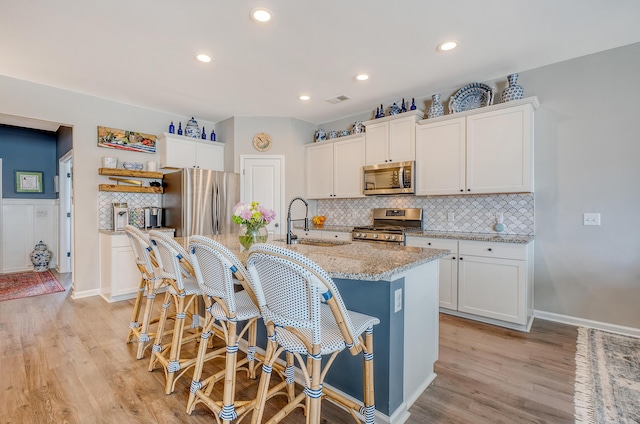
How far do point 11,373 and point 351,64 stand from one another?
3747 mm

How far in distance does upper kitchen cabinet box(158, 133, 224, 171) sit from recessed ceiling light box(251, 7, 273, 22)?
8.77 ft

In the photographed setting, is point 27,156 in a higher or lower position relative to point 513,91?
lower

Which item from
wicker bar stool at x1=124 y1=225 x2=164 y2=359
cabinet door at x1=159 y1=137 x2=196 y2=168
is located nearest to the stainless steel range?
wicker bar stool at x1=124 y1=225 x2=164 y2=359

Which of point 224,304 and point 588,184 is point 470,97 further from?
point 224,304

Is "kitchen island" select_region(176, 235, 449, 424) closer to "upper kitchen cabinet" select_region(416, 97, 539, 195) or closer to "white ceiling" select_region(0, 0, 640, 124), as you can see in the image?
"upper kitchen cabinet" select_region(416, 97, 539, 195)

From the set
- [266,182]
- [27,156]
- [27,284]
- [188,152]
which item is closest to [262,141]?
[266,182]

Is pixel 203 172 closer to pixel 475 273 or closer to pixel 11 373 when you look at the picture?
pixel 11 373

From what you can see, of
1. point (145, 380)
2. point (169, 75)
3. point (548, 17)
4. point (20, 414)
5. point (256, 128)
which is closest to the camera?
point (20, 414)

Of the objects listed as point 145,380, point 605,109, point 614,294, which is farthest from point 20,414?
point 605,109

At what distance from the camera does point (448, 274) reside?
326 cm

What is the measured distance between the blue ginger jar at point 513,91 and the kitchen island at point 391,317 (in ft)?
7.20

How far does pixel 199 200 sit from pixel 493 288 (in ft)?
12.3

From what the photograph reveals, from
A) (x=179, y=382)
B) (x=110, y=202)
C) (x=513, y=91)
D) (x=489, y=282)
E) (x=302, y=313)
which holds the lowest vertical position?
(x=179, y=382)

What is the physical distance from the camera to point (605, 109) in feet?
9.34
